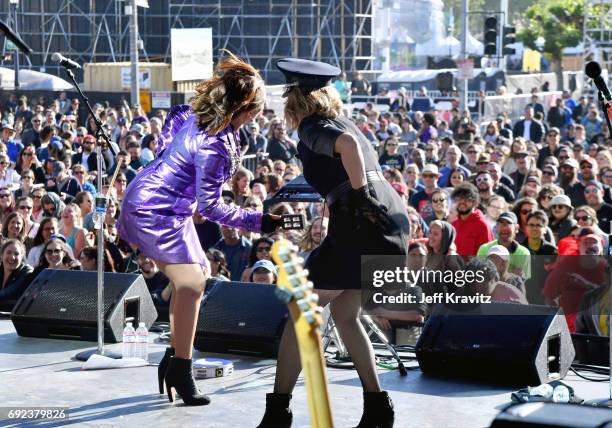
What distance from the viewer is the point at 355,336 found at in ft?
16.6

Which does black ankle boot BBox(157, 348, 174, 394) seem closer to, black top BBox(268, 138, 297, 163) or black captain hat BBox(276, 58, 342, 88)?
black captain hat BBox(276, 58, 342, 88)

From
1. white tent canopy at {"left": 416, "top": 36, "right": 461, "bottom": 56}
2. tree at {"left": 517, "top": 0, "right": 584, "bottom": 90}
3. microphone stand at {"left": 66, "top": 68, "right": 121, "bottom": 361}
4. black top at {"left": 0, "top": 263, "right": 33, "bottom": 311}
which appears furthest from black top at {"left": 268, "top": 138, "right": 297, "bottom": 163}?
white tent canopy at {"left": 416, "top": 36, "right": 461, "bottom": 56}

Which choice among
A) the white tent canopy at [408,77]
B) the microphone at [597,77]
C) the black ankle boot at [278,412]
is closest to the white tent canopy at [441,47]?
the white tent canopy at [408,77]

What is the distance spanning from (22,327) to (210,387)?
1.92 metres

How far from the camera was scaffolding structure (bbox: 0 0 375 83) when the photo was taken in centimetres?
4384

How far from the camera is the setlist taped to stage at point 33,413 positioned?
5.38 metres

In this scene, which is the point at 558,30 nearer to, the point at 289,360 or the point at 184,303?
the point at 184,303

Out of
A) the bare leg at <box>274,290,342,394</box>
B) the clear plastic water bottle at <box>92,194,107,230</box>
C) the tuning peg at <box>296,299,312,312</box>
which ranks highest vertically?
the tuning peg at <box>296,299,312,312</box>

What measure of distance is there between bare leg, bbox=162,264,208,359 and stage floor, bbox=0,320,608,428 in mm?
312

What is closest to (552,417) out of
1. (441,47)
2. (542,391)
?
(542,391)

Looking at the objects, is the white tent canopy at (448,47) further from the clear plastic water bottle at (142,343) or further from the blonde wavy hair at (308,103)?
the blonde wavy hair at (308,103)

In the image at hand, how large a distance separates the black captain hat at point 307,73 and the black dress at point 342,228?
161mm

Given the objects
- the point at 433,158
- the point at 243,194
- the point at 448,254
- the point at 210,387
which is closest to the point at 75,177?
the point at 243,194

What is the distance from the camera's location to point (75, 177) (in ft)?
48.2
